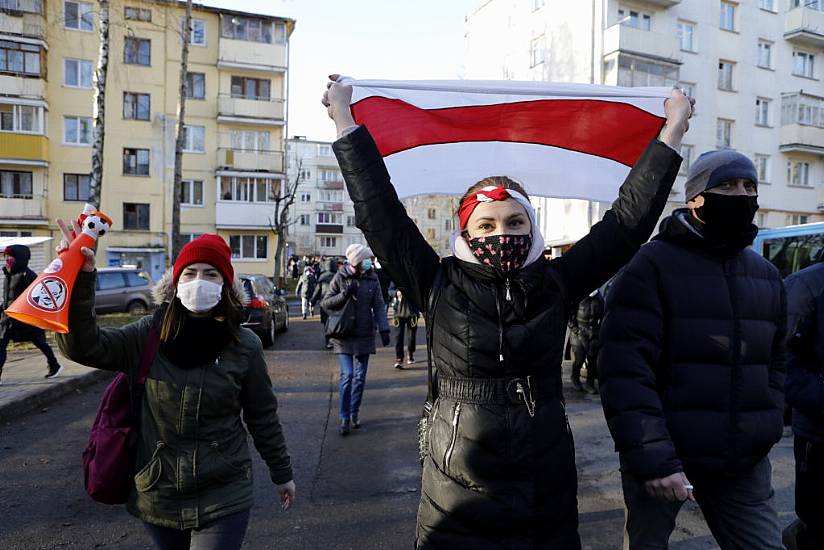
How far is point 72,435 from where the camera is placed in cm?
688

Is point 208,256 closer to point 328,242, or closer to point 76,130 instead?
point 76,130

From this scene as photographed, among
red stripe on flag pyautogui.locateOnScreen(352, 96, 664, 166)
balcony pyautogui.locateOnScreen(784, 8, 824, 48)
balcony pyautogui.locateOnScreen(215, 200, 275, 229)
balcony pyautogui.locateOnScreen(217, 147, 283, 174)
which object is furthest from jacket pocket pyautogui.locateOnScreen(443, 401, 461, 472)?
balcony pyautogui.locateOnScreen(784, 8, 824, 48)

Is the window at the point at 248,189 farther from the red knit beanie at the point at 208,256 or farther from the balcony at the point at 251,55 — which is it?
the red knit beanie at the point at 208,256

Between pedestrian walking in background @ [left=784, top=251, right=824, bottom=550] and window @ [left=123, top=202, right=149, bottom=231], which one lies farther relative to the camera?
window @ [left=123, top=202, right=149, bottom=231]

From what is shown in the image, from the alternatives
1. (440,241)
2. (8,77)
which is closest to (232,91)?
(8,77)

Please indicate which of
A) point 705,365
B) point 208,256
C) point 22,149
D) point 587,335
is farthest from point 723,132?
point 22,149

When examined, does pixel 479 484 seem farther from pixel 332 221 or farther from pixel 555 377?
pixel 332 221

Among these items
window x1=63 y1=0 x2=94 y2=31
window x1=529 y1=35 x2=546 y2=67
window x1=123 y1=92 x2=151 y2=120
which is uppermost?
window x1=63 y1=0 x2=94 y2=31

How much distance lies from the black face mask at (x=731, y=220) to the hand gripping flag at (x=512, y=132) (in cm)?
70

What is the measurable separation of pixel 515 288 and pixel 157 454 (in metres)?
1.67

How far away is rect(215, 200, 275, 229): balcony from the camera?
38.5 m

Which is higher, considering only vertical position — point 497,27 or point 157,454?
point 497,27

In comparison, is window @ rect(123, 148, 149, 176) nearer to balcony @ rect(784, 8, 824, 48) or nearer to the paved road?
the paved road

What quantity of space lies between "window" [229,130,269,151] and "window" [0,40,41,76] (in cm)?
1090
